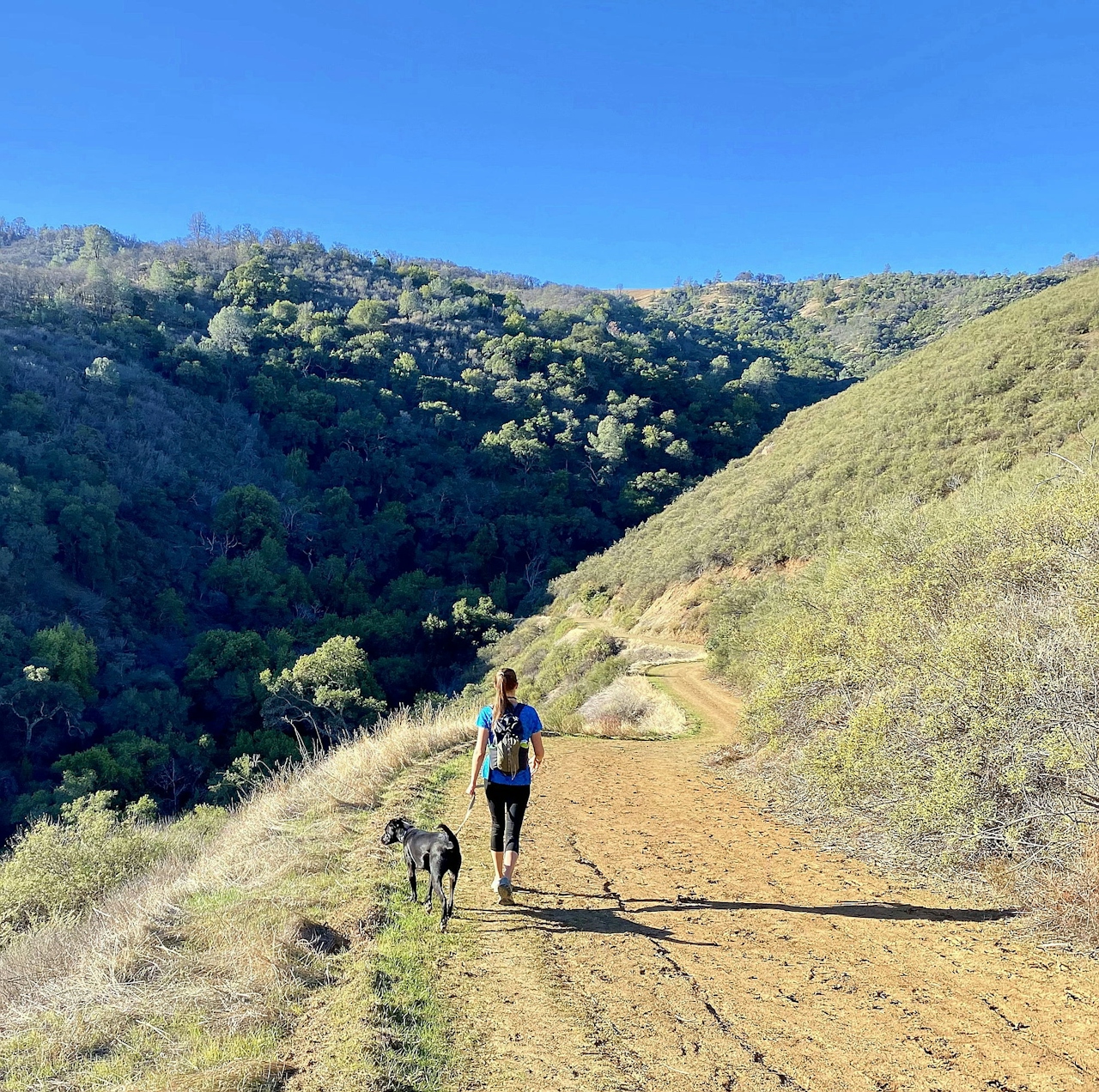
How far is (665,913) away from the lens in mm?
5055

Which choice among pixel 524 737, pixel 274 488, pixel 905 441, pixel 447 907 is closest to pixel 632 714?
pixel 524 737

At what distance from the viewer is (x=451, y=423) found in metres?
59.8

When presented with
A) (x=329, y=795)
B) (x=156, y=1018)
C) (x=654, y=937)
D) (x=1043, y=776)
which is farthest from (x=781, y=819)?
(x=156, y=1018)

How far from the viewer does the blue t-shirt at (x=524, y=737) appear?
16.2 feet

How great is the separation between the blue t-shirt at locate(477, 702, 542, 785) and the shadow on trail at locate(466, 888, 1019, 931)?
37.6 inches

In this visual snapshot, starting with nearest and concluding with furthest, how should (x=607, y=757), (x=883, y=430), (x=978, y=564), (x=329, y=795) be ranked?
(x=978, y=564) → (x=329, y=795) → (x=607, y=757) → (x=883, y=430)

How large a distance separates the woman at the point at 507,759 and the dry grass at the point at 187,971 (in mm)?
1259

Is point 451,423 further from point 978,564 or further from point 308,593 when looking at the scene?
point 978,564

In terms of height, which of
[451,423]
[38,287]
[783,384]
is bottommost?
[451,423]

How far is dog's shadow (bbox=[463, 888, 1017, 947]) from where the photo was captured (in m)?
4.70

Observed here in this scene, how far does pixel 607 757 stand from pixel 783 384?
71645 millimetres

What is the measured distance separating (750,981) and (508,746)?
205 cm

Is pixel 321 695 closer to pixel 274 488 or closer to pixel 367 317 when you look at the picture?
pixel 274 488

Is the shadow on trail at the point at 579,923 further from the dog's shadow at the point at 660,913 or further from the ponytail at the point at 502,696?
the ponytail at the point at 502,696
